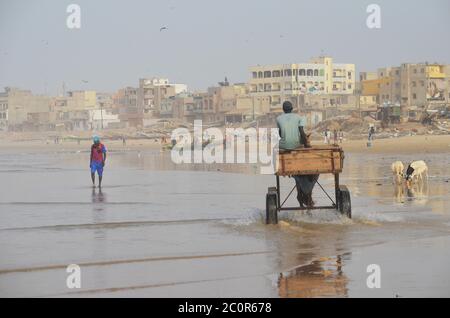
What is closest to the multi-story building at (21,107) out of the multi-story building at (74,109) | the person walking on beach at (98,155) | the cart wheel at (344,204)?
the multi-story building at (74,109)

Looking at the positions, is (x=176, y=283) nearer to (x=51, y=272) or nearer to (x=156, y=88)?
(x=51, y=272)

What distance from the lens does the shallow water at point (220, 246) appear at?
820 cm

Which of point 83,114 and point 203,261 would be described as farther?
point 83,114

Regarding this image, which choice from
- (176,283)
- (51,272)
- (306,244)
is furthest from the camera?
(306,244)

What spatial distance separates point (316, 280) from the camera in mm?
8359

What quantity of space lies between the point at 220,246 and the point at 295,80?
107300 millimetres

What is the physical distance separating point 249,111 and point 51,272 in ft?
347

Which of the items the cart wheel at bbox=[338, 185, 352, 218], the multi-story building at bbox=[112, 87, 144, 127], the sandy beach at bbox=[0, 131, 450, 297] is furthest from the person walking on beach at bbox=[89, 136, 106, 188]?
the multi-story building at bbox=[112, 87, 144, 127]

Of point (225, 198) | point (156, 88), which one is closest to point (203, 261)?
point (225, 198)

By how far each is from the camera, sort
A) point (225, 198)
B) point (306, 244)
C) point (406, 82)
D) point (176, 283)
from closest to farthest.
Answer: point (176, 283) → point (306, 244) → point (225, 198) → point (406, 82)

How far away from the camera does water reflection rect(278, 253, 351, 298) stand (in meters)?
7.71

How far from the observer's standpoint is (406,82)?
343 ft

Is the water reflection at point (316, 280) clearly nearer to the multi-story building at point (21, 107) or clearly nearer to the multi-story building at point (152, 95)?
the multi-story building at point (152, 95)

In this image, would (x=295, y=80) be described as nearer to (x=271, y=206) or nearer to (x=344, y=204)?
(x=344, y=204)
